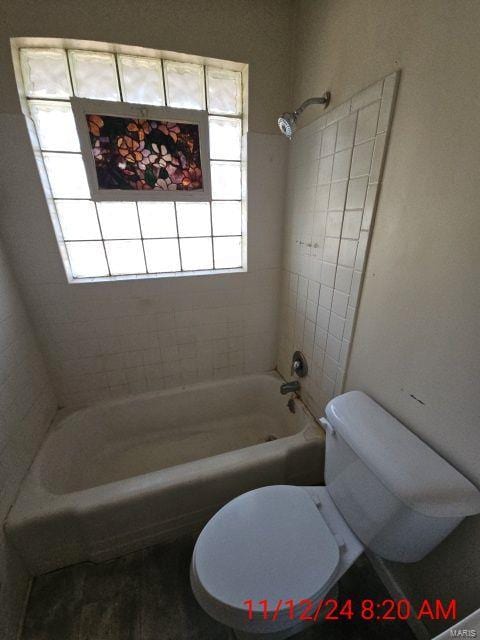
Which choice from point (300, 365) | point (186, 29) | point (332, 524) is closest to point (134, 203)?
point (186, 29)

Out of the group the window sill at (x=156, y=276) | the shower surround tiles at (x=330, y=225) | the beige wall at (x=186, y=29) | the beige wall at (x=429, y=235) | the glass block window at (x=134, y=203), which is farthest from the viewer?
the window sill at (x=156, y=276)

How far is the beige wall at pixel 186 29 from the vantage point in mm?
1005

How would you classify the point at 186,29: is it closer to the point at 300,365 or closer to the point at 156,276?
the point at 156,276


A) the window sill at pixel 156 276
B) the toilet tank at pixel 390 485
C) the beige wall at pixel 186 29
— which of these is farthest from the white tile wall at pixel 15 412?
the toilet tank at pixel 390 485

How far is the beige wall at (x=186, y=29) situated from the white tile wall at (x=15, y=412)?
35.1 inches

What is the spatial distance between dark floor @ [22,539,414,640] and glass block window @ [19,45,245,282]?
139 centimetres

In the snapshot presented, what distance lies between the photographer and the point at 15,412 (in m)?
1.13

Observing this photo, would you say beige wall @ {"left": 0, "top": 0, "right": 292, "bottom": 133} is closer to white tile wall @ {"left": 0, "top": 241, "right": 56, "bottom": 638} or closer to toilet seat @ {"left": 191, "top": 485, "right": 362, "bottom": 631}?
white tile wall @ {"left": 0, "top": 241, "right": 56, "bottom": 638}

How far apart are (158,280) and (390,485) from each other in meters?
1.37

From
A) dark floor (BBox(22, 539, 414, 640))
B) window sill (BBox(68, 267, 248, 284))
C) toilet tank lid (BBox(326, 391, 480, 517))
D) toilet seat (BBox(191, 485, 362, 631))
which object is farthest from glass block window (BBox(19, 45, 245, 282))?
dark floor (BBox(22, 539, 414, 640))

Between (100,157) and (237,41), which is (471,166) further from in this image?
(100,157)

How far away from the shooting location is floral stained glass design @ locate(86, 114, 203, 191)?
47.9 inches

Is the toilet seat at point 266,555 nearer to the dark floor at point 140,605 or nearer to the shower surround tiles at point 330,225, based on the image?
the dark floor at point 140,605

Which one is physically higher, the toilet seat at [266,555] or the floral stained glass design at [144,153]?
the floral stained glass design at [144,153]
